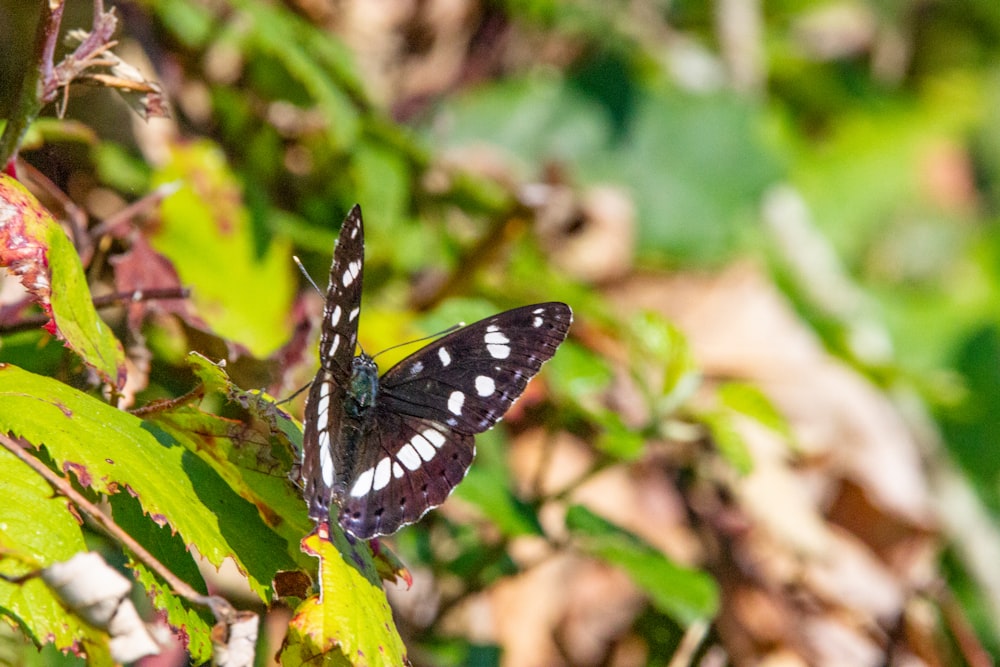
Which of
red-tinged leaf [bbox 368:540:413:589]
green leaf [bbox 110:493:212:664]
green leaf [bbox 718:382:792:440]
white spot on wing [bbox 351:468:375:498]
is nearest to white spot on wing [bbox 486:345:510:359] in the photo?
Result: white spot on wing [bbox 351:468:375:498]

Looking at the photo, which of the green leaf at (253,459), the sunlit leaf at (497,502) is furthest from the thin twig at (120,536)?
the sunlit leaf at (497,502)

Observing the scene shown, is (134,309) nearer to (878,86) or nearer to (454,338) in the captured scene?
(454,338)

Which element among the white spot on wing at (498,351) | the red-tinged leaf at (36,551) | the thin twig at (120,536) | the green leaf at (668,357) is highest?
the green leaf at (668,357)

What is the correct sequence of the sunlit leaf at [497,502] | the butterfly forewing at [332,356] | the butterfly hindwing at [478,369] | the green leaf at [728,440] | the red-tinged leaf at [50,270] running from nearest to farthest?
the red-tinged leaf at [50,270]
the butterfly forewing at [332,356]
the butterfly hindwing at [478,369]
the sunlit leaf at [497,502]
the green leaf at [728,440]

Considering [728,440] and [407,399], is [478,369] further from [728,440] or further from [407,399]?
[728,440]

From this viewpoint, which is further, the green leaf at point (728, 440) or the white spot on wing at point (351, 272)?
the green leaf at point (728, 440)

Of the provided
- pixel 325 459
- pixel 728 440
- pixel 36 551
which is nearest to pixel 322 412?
pixel 325 459

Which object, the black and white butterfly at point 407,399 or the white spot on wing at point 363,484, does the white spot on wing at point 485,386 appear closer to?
the black and white butterfly at point 407,399

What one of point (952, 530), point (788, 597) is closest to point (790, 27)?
point (952, 530)
